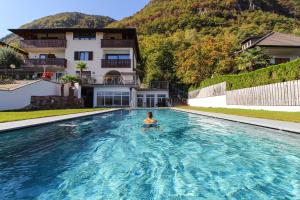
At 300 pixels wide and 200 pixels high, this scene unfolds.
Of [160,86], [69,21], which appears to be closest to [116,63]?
[160,86]

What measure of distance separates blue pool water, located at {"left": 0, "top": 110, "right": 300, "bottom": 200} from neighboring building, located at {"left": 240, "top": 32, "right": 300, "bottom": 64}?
31.7m

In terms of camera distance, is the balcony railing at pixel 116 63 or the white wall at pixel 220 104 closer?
the white wall at pixel 220 104

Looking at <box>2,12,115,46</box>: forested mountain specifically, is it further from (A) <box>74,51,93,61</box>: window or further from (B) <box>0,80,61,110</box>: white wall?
(B) <box>0,80,61,110</box>: white wall

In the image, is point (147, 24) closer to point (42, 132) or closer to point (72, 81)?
point (72, 81)

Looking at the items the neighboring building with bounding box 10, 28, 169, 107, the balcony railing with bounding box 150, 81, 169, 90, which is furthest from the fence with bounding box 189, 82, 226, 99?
the neighboring building with bounding box 10, 28, 169, 107

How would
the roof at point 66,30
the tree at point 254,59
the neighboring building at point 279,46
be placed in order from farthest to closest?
the roof at point 66,30, the neighboring building at point 279,46, the tree at point 254,59

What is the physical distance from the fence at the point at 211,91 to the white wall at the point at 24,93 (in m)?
18.8

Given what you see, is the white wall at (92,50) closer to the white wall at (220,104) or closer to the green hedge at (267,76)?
the white wall at (220,104)

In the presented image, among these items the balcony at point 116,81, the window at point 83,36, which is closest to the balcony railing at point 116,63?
the balcony at point 116,81

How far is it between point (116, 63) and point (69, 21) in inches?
2473

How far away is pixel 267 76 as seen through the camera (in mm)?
21984

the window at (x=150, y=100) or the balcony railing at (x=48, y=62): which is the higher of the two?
the balcony railing at (x=48, y=62)

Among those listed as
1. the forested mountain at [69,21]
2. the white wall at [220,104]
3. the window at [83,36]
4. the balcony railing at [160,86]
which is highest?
the forested mountain at [69,21]

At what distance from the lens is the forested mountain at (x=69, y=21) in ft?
307
